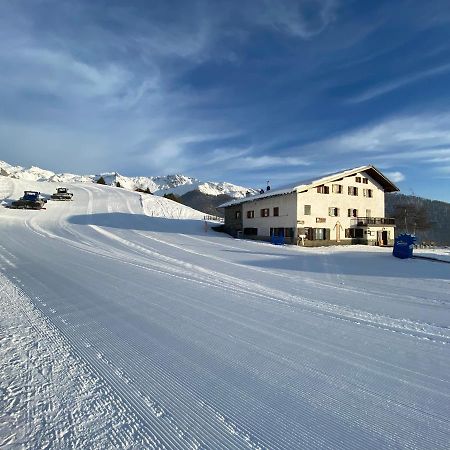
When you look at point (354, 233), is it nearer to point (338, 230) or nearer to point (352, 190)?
point (338, 230)

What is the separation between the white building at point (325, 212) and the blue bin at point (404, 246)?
9.52 metres

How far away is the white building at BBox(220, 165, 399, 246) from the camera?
97.5 ft

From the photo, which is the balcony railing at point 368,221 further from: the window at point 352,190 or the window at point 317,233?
the window at point 317,233

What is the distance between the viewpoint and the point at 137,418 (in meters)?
3.05

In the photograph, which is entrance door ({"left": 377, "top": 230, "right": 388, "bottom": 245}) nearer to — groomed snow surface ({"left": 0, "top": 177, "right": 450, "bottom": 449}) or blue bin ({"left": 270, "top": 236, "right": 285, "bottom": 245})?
blue bin ({"left": 270, "top": 236, "right": 285, "bottom": 245})

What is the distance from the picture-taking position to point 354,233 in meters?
33.0

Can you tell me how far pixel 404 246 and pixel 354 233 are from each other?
13295mm

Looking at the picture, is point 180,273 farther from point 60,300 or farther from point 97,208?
point 97,208

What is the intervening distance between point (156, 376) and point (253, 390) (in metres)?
1.21

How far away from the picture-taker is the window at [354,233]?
1287 inches

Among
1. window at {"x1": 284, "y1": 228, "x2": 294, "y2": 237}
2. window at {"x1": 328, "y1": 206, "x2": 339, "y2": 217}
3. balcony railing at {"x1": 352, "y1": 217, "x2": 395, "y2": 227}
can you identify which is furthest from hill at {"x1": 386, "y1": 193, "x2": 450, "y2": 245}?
window at {"x1": 284, "y1": 228, "x2": 294, "y2": 237}

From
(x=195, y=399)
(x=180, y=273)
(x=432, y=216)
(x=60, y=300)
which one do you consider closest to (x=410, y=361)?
(x=195, y=399)

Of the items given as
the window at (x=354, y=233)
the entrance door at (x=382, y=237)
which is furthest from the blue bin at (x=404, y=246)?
the entrance door at (x=382, y=237)

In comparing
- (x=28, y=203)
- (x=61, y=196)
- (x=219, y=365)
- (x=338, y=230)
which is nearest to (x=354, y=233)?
(x=338, y=230)
